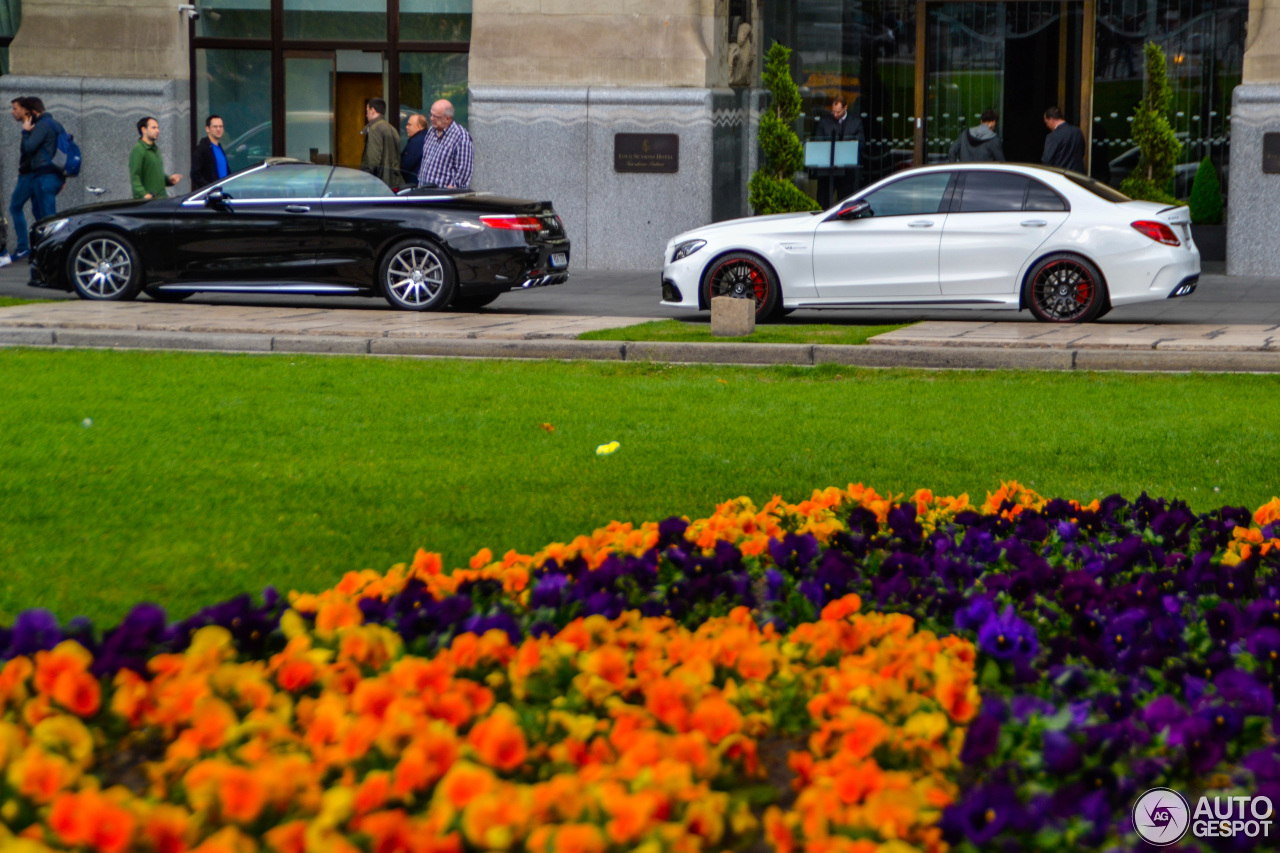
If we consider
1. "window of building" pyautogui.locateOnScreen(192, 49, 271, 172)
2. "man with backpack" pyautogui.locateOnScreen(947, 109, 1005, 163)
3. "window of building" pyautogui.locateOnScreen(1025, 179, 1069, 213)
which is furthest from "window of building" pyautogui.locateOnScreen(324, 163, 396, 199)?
"window of building" pyautogui.locateOnScreen(192, 49, 271, 172)

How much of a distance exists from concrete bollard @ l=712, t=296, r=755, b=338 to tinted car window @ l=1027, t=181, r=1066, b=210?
9.23 feet

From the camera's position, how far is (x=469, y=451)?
7.40m

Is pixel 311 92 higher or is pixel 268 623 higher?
pixel 311 92

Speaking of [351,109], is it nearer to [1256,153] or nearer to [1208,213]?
[1208,213]

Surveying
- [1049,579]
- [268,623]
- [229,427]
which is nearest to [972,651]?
[1049,579]

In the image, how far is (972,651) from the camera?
348 cm

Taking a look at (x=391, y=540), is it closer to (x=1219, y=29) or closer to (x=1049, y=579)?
(x=1049, y=579)

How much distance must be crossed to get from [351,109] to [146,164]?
5803 millimetres

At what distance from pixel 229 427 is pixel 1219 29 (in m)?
17.4

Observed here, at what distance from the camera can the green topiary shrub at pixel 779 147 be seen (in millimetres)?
20781

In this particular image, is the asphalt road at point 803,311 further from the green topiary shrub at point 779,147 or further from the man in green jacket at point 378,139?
the green topiary shrub at point 779,147

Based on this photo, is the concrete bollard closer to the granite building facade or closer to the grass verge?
the grass verge

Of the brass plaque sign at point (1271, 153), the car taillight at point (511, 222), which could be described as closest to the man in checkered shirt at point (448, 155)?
the car taillight at point (511, 222)

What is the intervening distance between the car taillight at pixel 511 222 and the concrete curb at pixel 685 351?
249 centimetres
